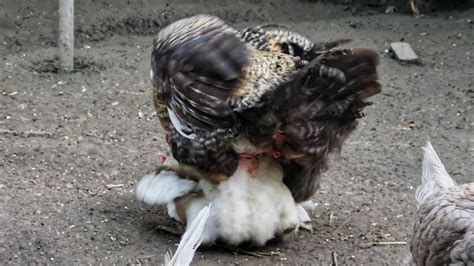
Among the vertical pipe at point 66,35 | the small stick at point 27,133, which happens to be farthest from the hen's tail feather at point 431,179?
the vertical pipe at point 66,35

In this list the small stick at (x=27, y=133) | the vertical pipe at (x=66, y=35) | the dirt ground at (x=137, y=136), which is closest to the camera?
the dirt ground at (x=137, y=136)

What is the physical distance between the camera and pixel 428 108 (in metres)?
5.71

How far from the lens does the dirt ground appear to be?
12.3 feet

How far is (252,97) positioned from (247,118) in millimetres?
91

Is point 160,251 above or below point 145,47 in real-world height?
above

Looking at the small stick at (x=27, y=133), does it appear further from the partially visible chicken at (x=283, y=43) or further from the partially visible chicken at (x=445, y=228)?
the partially visible chicken at (x=445, y=228)

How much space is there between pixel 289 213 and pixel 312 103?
0.54m

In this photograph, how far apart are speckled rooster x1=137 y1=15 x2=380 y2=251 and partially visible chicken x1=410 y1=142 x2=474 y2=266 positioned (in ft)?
1.87

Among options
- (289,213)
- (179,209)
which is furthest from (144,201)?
(289,213)

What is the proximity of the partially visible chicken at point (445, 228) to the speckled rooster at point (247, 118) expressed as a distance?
57 centimetres

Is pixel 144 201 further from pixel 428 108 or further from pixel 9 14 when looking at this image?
pixel 9 14

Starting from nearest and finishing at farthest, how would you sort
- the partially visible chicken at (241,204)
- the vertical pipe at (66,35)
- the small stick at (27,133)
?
the partially visible chicken at (241,204) < the small stick at (27,133) < the vertical pipe at (66,35)

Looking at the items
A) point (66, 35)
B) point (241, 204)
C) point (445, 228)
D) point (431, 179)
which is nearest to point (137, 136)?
point (66, 35)

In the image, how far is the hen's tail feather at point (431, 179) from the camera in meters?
3.42
